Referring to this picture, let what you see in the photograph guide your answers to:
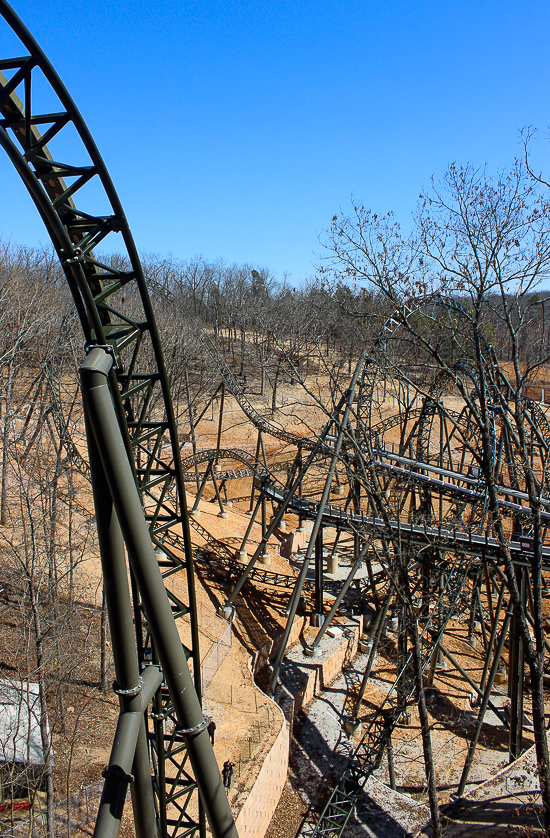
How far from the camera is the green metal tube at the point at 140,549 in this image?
3688 millimetres

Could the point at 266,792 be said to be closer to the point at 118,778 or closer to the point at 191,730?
the point at 191,730

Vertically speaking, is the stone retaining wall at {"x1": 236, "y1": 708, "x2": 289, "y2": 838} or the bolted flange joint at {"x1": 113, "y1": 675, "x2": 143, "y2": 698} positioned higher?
the bolted flange joint at {"x1": 113, "y1": 675, "x2": 143, "y2": 698}

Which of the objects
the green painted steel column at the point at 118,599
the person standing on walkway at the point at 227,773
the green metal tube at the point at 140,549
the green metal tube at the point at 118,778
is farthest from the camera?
the person standing on walkway at the point at 227,773

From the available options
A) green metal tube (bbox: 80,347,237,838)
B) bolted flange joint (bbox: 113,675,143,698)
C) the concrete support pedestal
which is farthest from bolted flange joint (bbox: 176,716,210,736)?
the concrete support pedestal

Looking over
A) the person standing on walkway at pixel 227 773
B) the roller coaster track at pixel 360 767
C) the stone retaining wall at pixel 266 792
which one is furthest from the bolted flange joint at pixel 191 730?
the roller coaster track at pixel 360 767

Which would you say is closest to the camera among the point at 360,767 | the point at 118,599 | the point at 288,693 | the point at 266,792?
the point at 118,599

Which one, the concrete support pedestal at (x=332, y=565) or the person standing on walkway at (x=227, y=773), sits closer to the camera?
the person standing on walkway at (x=227, y=773)

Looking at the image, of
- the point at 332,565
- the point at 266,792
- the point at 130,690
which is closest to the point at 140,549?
the point at 130,690

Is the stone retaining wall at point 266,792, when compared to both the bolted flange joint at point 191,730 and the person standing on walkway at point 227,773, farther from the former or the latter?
the bolted flange joint at point 191,730

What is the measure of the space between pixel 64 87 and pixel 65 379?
102ft

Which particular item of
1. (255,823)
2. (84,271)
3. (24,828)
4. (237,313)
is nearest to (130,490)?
(84,271)

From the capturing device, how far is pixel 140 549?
3.72 meters

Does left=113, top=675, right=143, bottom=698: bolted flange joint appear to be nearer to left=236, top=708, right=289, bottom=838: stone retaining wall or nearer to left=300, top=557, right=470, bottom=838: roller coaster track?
left=236, top=708, right=289, bottom=838: stone retaining wall

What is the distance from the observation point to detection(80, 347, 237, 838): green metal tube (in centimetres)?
369
